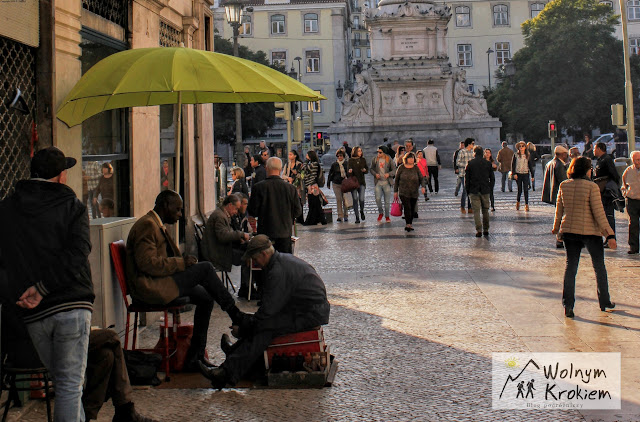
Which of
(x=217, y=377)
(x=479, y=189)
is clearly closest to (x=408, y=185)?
(x=479, y=189)

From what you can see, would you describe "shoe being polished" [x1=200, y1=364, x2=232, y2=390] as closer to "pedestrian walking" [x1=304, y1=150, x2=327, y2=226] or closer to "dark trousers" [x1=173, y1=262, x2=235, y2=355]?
"dark trousers" [x1=173, y1=262, x2=235, y2=355]

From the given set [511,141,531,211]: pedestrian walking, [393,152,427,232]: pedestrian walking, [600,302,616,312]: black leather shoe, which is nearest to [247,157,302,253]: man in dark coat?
[600,302,616,312]: black leather shoe

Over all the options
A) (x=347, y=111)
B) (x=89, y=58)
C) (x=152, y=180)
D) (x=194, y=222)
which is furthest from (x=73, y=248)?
(x=347, y=111)

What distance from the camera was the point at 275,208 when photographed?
11102 mm

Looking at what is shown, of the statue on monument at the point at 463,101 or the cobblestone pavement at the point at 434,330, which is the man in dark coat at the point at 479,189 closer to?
the cobblestone pavement at the point at 434,330

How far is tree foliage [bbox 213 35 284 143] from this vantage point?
6838cm

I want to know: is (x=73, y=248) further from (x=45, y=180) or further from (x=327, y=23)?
(x=327, y=23)

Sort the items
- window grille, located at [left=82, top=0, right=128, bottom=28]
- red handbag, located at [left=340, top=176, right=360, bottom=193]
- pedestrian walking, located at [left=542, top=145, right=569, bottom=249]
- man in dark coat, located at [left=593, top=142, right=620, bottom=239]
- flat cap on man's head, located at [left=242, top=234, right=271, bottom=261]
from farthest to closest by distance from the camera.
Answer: red handbag, located at [left=340, top=176, right=360, bottom=193], pedestrian walking, located at [left=542, top=145, right=569, bottom=249], man in dark coat, located at [left=593, top=142, right=620, bottom=239], window grille, located at [left=82, top=0, right=128, bottom=28], flat cap on man's head, located at [left=242, top=234, right=271, bottom=261]

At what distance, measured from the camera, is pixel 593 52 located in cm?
6650

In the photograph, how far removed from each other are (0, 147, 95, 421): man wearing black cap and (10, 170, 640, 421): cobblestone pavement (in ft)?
4.08

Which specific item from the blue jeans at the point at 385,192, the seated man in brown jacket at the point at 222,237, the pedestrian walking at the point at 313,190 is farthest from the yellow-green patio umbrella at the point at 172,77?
the blue jeans at the point at 385,192

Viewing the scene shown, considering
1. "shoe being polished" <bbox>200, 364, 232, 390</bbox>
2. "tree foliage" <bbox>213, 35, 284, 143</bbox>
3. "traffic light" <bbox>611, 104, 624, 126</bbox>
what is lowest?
"shoe being polished" <bbox>200, 364, 232, 390</bbox>

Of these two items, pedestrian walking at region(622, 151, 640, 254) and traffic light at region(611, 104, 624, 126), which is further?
traffic light at region(611, 104, 624, 126)

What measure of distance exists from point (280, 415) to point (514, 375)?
1.92 m
